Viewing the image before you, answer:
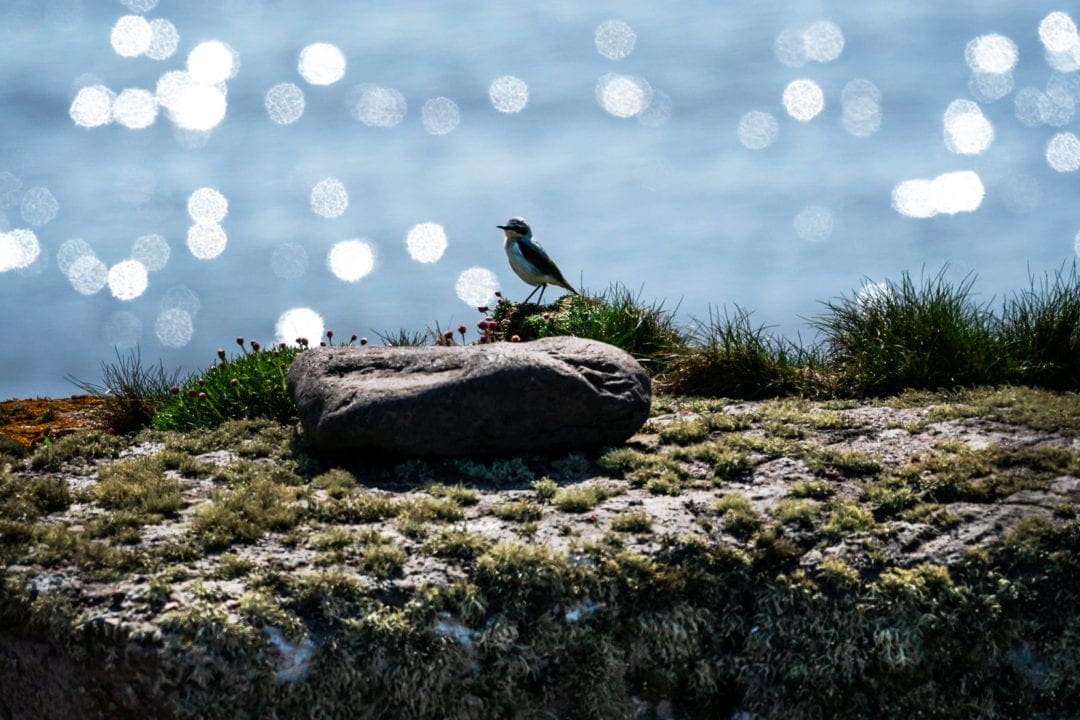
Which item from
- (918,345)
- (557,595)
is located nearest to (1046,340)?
(918,345)

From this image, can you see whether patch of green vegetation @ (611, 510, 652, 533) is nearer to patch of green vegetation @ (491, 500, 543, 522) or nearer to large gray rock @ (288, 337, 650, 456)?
patch of green vegetation @ (491, 500, 543, 522)

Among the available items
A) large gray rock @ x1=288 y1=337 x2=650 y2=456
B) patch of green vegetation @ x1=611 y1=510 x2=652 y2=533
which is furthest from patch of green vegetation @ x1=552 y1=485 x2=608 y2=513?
large gray rock @ x1=288 y1=337 x2=650 y2=456

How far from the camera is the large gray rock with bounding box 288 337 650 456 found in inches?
332

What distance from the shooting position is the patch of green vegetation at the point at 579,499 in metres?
7.50

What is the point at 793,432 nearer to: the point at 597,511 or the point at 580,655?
the point at 597,511

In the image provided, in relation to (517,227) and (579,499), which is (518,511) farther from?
(517,227)

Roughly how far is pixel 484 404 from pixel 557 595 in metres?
2.43

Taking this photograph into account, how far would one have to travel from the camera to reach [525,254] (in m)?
13.6

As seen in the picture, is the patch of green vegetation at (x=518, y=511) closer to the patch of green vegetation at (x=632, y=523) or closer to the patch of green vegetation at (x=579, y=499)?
the patch of green vegetation at (x=579, y=499)

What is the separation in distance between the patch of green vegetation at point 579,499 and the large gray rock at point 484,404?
96cm

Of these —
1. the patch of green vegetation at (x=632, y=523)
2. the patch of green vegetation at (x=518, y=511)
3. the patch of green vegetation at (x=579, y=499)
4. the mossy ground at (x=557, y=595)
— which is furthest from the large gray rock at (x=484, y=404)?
the patch of green vegetation at (x=632, y=523)

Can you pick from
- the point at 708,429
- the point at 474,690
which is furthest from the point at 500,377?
the point at 474,690

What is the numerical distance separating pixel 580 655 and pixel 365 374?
3.88 metres

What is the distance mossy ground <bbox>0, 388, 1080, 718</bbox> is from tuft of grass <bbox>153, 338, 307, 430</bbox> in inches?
111
